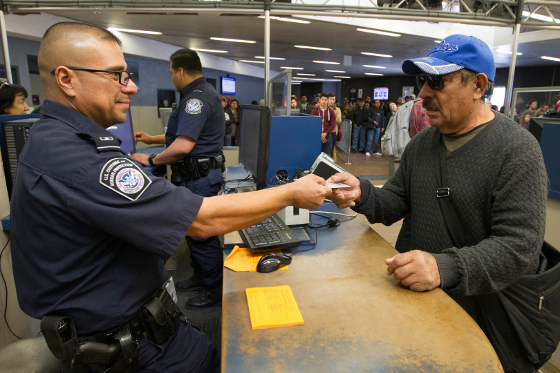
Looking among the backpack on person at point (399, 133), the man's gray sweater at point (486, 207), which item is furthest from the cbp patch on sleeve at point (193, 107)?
the backpack on person at point (399, 133)

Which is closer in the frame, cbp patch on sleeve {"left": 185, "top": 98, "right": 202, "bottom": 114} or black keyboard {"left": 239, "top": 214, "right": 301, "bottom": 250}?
black keyboard {"left": 239, "top": 214, "right": 301, "bottom": 250}

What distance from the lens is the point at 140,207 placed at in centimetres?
83

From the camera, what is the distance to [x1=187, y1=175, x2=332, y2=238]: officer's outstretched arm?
95cm

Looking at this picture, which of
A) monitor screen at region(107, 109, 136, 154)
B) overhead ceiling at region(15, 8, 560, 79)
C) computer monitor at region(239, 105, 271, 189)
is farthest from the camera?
overhead ceiling at region(15, 8, 560, 79)

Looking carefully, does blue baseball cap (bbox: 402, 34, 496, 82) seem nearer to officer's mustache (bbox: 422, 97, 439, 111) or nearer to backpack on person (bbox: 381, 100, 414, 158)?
officer's mustache (bbox: 422, 97, 439, 111)

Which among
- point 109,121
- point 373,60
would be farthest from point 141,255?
point 373,60

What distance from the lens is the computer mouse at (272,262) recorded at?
1.21 m

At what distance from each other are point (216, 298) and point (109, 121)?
1.79 m

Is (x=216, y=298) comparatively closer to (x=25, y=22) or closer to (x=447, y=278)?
(x=447, y=278)

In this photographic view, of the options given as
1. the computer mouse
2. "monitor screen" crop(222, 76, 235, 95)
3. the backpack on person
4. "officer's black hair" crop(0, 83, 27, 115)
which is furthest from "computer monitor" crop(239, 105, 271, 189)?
"monitor screen" crop(222, 76, 235, 95)

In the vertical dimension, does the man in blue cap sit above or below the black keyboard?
above

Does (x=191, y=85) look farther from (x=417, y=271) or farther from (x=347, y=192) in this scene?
(x=417, y=271)

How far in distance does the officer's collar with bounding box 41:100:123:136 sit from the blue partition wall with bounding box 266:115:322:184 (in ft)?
4.67

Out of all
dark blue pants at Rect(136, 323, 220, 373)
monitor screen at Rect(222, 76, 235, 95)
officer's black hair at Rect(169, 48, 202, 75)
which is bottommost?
dark blue pants at Rect(136, 323, 220, 373)
